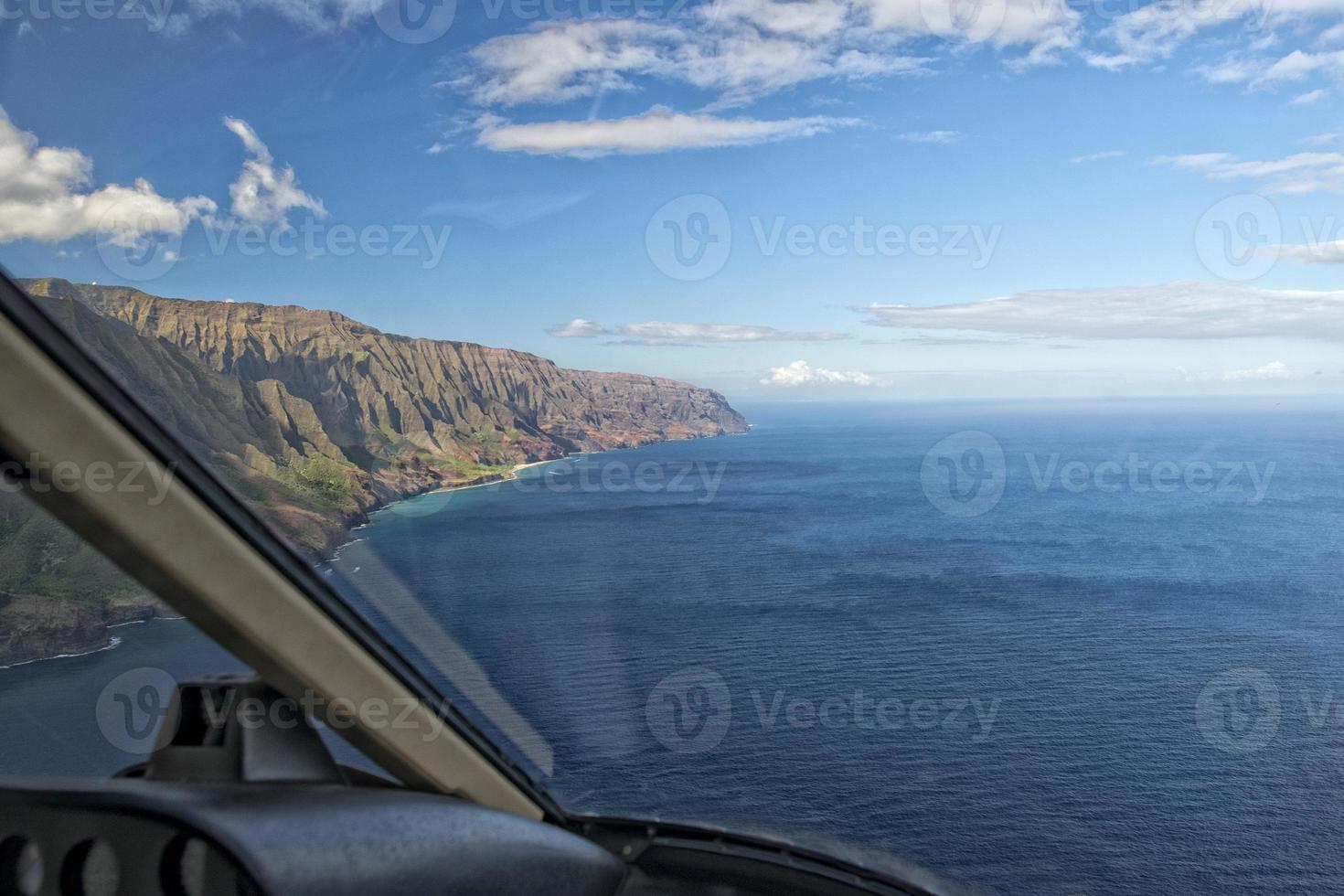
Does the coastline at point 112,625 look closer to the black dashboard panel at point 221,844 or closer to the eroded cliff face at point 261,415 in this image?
the eroded cliff face at point 261,415

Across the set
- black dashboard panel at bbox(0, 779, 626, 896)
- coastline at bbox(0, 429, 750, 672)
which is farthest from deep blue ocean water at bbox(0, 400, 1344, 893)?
black dashboard panel at bbox(0, 779, 626, 896)

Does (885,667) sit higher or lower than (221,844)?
lower

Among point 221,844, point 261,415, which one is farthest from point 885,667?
point 221,844

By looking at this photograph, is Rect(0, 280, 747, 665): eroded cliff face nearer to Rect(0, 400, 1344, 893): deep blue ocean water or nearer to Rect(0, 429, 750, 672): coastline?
Rect(0, 429, 750, 672): coastline

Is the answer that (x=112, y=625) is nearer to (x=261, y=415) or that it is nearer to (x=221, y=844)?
(x=261, y=415)

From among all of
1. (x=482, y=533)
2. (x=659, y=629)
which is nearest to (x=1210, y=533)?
(x=659, y=629)

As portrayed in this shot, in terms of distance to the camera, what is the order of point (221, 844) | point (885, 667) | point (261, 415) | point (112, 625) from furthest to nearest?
1. point (885, 667)
2. point (261, 415)
3. point (112, 625)
4. point (221, 844)
